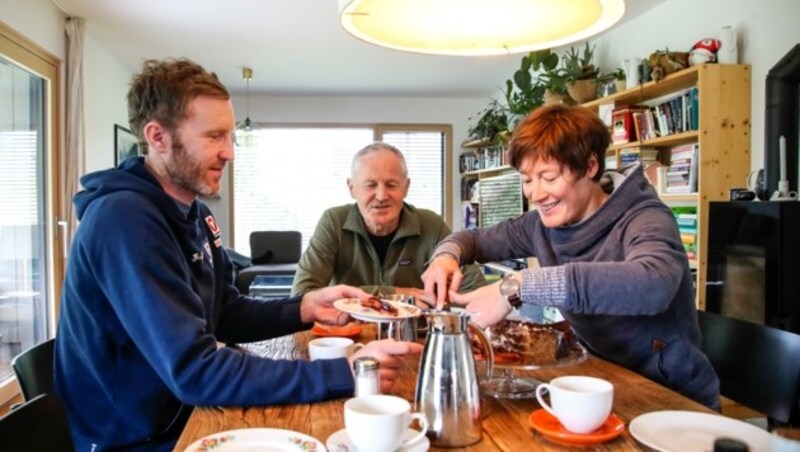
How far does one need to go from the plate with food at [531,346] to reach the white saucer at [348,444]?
27 centimetres

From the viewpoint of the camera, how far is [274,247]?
270 inches

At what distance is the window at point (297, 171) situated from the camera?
7.80m

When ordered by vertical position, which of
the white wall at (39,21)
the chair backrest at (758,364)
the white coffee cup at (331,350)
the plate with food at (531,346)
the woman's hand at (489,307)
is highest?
the white wall at (39,21)

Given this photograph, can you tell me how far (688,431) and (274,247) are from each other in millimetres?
6171

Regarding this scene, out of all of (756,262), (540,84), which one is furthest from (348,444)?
(540,84)

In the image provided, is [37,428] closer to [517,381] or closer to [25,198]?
[517,381]

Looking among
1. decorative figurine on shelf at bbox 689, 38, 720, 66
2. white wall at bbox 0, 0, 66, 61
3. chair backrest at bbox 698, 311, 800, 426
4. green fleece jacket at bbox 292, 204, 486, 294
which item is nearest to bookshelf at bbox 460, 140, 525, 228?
decorative figurine on shelf at bbox 689, 38, 720, 66

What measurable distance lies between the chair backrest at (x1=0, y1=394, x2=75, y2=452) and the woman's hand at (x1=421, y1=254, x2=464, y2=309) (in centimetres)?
81

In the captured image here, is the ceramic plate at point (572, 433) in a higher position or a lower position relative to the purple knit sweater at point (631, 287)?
lower

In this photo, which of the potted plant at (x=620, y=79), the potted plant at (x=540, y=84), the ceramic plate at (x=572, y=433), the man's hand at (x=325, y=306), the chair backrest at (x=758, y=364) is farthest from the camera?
the potted plant at (x=540, y=84)

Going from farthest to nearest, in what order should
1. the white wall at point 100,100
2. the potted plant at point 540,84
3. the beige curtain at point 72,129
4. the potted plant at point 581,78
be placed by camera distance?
the white wall at point 100,100 → the potted plant at point 540,84 → the potted plant at point 581,78 → the beige curtain at point 72,129

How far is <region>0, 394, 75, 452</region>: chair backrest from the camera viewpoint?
95 cm

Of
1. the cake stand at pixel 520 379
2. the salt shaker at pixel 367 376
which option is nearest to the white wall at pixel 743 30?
the cake stand at pixel 520 379

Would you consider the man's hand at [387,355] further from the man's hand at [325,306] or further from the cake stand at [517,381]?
the man's hand at [325,306]
